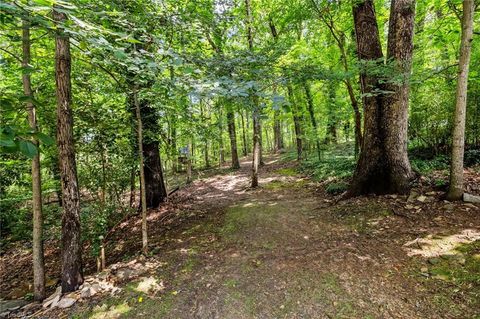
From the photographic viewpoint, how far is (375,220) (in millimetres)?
4492

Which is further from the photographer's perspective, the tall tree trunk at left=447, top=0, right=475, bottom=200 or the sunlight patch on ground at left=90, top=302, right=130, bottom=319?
the tall tree trunk at left=447, top=0, right=475, bottom=200

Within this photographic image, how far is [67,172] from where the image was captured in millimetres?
3611

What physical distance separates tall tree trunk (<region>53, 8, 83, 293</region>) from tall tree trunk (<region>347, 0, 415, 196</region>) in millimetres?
5196

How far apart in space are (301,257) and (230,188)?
20.0 feet

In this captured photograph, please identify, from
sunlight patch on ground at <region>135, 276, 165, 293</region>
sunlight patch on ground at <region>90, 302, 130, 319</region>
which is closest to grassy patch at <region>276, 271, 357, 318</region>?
sunlight patch on ground at <region>135, 276, 165, 293</region>

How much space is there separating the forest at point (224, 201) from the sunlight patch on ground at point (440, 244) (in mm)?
28

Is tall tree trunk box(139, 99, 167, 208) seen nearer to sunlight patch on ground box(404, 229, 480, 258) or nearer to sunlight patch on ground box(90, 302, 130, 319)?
sunlight patch on ground box(90, 302, 130, 319)

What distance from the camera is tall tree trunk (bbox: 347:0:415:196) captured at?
4.86 m

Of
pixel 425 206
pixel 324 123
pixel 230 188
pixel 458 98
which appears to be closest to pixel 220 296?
pixel 425 206

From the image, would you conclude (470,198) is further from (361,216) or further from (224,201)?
(224,201)

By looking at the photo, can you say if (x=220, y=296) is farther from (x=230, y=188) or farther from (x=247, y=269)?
(x=230, y=188)

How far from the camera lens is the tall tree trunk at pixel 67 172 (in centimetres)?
358

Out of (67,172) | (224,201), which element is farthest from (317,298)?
(224,201)

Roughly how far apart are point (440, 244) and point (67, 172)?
554 cm
